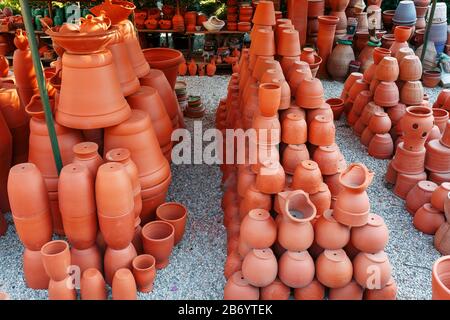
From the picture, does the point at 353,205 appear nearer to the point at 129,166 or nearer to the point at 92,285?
the point at 129,166

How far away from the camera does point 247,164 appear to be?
2643 mm

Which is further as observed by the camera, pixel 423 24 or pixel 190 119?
pixel 423 24

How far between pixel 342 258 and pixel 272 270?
37 centimetres

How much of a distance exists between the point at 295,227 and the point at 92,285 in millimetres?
1129

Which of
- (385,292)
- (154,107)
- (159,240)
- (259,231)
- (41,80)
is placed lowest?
(385,292)

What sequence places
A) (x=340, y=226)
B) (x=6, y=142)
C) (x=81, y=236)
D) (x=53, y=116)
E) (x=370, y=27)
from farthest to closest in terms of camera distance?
(x=370, y=27), (x=6, y=142), (x=53, y=116), (x=81, y=236), (x=340, y=226)

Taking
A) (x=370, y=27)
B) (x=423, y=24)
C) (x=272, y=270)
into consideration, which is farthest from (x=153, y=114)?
(x=423, y=24)

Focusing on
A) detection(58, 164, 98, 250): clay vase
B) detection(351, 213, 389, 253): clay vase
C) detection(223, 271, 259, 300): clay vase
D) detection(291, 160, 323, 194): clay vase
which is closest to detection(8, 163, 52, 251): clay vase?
detection(58, 164, 98, 250): clay vase

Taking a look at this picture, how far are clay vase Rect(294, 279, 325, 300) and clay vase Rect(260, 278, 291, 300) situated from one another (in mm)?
77

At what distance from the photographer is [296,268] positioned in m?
2.22

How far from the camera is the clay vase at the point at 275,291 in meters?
2.30

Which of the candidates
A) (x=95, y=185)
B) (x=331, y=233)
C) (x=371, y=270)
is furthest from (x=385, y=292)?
(x=95, y=185)

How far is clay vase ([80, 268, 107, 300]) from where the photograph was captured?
7.39ft

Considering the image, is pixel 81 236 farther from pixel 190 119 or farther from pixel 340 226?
pixel 190 119
